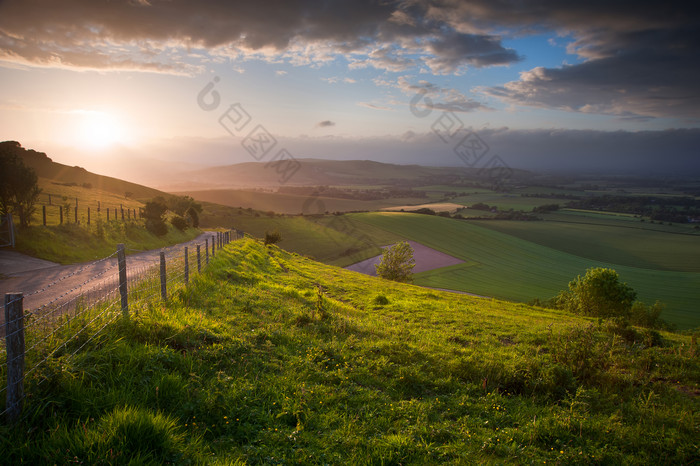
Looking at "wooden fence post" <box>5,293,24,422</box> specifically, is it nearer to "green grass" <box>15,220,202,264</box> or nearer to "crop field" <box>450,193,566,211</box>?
"green grass" <box>15,220,202,264</box>

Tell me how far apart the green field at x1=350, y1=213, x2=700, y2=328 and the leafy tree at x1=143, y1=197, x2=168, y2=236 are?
41983 mm

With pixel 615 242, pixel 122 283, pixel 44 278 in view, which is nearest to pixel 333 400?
pixel 122 283

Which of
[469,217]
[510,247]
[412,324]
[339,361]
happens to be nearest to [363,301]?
[412,324]

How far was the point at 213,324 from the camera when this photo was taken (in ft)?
27.5

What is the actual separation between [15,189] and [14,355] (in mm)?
28603

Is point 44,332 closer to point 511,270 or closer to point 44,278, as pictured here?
point 44,278

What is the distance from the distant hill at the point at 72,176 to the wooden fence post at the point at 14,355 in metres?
96.1

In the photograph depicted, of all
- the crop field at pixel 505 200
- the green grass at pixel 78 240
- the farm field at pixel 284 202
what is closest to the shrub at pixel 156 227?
the green grass at pixel 78 240

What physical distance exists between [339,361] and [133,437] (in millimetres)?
4367

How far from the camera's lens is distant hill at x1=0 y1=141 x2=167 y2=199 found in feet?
274

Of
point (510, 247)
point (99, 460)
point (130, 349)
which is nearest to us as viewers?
point (99, 460)

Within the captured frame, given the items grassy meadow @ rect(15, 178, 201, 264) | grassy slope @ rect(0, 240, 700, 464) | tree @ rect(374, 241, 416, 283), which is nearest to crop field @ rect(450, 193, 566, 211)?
tree @ rect(374, 241, 416, 283)

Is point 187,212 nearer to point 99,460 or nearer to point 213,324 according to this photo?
point 213,324

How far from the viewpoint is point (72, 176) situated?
89188 mm
